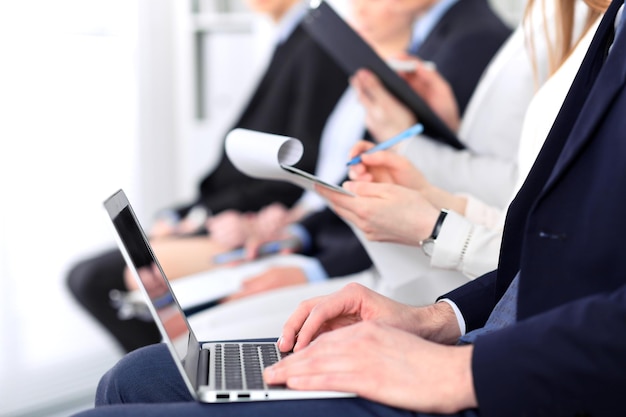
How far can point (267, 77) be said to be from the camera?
3.05 m

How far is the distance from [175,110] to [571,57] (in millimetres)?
2717

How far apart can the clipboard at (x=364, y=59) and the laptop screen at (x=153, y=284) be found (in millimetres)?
765

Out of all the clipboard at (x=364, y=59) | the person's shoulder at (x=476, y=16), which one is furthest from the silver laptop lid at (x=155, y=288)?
the person's shoulder at (x=476, y=16)

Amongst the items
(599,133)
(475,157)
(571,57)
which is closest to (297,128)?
(475,157)

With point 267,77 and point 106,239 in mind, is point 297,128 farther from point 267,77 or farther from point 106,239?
point 106,239

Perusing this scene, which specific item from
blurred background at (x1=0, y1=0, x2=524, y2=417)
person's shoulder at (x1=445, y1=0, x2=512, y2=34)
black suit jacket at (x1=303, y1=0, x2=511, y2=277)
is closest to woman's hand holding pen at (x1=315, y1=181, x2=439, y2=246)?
black suit jacket at (x1=303, y1=0, x2=511, y2=277)

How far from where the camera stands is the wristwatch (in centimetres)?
135

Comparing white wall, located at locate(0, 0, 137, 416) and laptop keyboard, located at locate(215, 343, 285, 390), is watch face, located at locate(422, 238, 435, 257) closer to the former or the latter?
laptop keyboard, located at locate(215, 343, 285, 390)

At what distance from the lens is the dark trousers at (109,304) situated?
9.04ft

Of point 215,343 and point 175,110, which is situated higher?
point 175,110

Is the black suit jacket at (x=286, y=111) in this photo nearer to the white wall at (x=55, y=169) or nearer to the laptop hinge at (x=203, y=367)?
the white wall at (x=55, y=169)

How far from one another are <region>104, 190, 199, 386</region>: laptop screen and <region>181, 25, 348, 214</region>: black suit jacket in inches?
59.4

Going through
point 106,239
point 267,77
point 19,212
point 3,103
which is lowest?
point 106,239

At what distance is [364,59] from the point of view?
1.74 metres
